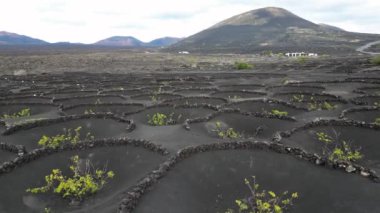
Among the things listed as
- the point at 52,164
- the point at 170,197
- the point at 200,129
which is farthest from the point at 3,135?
the point at 170,197

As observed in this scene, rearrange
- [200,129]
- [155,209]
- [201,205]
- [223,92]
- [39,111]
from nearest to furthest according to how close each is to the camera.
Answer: [155,209], [201,205], [200,129], [39,111], [223,92]

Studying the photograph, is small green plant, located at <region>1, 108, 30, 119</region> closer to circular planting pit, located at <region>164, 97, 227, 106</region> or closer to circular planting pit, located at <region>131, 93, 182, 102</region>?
circular planting pit, located at <region>131, 93, 182, 102</region>

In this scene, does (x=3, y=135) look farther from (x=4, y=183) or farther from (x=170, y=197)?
(x=170, y=197)

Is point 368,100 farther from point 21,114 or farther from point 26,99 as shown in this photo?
point 26,99

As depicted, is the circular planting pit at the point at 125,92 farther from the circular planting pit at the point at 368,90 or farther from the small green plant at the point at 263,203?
the small green plant at the point at 263,203

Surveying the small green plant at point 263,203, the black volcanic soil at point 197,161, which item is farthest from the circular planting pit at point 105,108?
the small green plant at point 263,203

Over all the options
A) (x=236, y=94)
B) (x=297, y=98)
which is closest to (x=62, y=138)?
(x=236, y=94)
